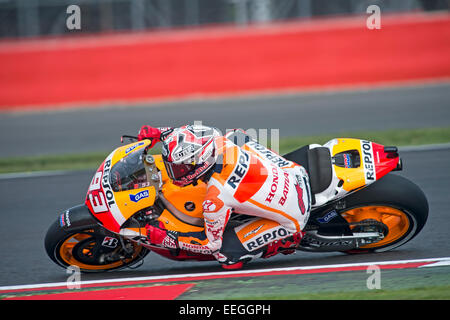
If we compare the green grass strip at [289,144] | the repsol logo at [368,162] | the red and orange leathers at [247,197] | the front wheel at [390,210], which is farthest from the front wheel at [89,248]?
the green grass strip at [289,144]

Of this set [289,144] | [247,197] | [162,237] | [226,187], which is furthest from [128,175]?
[289,144]

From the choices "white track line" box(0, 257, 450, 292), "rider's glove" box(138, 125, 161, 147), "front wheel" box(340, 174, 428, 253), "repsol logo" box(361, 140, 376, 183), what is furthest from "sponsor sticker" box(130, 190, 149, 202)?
"repsol logo" box(361, 140, 376, 183)

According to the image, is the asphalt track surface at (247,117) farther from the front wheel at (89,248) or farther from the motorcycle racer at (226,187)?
the motorcycle racer at (226,187)

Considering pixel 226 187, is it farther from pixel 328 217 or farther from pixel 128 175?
pixel 328 217

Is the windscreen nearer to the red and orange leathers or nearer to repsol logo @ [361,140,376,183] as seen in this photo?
the red and orange leathers

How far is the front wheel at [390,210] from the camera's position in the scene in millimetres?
5270

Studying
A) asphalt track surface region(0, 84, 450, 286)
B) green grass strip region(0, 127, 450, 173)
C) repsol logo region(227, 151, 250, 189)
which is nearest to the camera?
repsol logo region(227, 151, 250, 189)

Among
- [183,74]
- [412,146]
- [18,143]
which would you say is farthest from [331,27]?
[18,143]

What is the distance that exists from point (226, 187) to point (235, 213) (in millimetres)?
457

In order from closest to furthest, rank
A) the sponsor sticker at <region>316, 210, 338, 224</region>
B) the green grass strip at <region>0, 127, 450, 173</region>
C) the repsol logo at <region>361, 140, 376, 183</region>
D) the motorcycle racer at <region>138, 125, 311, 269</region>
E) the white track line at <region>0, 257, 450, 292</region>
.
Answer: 1. the motorcycle racer at <region>138, 125, 311, 269</region>
2. the repsol logo at <region>361, 140, 376, 183</region>
3. the white track line at <region>0, 257, 450, 292</region>
4. the sponsor sticker at <region>316, 210, 338, 224</region>
5. the green grass strip at <region>0, 127, 450, 173</region>

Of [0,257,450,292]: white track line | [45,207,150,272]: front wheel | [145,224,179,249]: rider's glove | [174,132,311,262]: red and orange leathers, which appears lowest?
[0,257,450,292]: white track line

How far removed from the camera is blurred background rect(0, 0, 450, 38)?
15438mm

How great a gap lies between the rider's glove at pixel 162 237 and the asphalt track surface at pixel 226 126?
1.95 feet

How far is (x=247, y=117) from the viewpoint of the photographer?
12859 millimetres
